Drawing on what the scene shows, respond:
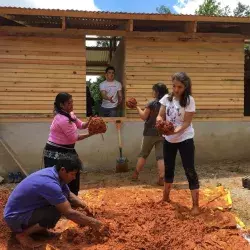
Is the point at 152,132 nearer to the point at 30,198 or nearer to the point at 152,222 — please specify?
the point at 152,222

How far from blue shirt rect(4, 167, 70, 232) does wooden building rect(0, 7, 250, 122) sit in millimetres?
4742

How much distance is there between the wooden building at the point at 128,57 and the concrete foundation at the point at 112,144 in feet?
0.76

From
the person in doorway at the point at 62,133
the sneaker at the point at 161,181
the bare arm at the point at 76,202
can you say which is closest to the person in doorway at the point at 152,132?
the sneaker at the point at 161,181

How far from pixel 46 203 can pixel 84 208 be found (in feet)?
2.15

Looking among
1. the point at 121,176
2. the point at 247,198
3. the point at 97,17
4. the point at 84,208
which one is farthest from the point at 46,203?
the point at 97,17

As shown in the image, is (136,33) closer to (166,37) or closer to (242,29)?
(166,37)

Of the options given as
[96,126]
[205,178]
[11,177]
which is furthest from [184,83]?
[11,177]

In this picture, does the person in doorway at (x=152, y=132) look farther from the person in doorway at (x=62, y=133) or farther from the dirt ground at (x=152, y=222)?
the person in doorway at (x=62, y=133)

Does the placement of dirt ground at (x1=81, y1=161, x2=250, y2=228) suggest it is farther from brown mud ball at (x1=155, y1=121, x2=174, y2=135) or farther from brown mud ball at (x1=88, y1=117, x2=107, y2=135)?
brown mud ball at (x1=88, y1=117, x2=107, y2=135)

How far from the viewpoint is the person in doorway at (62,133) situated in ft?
17.8

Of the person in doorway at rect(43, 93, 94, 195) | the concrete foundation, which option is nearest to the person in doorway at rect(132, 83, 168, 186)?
the concrete foundation

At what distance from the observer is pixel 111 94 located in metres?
9.32

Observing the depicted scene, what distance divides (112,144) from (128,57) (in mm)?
2068

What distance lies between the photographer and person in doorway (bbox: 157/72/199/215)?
17.8 ft
